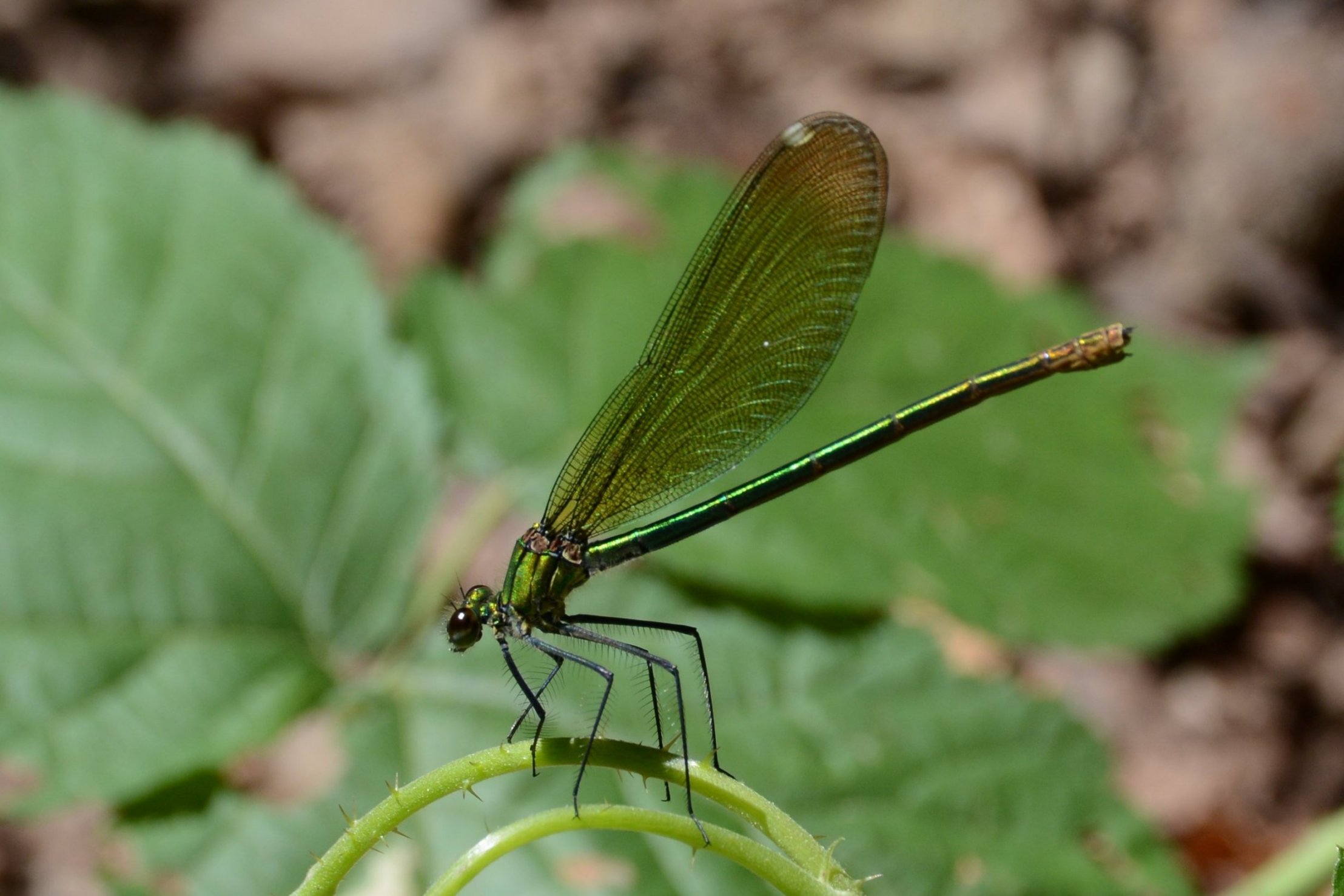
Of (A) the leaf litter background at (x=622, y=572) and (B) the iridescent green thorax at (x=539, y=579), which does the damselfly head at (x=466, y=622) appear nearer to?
(B) the iridescent green thorax at (x=539, y=579)

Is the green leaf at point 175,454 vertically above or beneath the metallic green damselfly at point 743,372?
above

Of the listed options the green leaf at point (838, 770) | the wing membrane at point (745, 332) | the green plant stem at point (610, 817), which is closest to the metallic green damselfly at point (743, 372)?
the wing membrane at point (745, 332)

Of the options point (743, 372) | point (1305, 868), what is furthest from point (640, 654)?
Result: point (1305, 868)

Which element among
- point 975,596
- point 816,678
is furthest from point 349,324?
point 975,596

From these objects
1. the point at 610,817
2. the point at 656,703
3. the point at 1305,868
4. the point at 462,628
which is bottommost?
the point at 1305,868

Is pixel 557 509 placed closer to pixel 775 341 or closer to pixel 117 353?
pixel 775 341

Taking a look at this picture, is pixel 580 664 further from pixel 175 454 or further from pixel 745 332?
pixel 175 454

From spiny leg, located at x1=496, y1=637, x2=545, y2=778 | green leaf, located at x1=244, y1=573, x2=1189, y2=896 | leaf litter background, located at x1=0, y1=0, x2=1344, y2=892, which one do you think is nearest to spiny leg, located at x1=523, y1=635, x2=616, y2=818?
spiny leg, located at x1=496, y1=637, x2=545, y2=778
